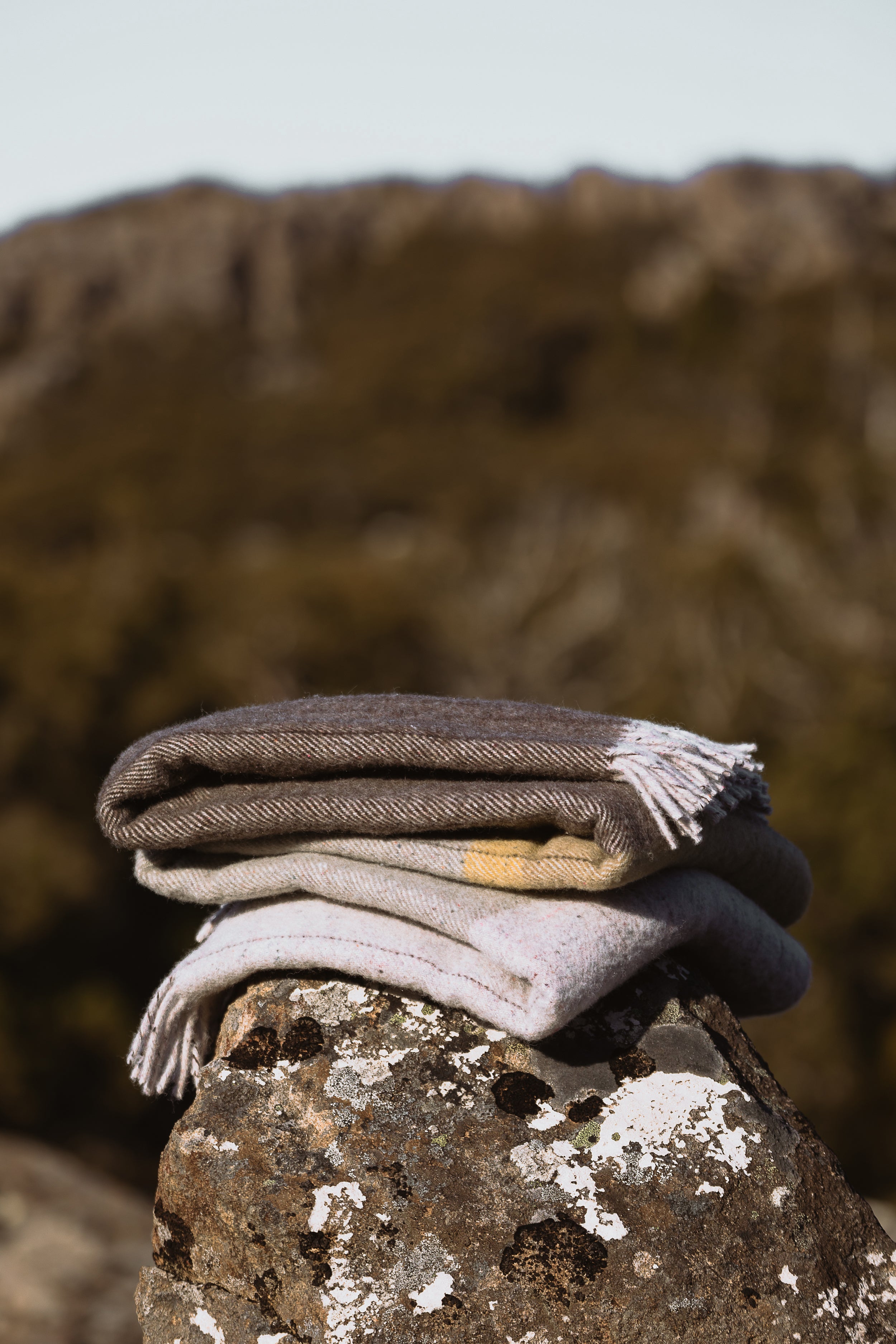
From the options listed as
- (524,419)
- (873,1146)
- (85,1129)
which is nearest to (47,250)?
(524,419)

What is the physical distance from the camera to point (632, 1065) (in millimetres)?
1525

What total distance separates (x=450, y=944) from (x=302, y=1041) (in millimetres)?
241

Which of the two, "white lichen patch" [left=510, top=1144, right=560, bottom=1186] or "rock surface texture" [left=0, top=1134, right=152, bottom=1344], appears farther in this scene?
"rock surface texture" [left=0, top=1134, right=152, bottom=1344]

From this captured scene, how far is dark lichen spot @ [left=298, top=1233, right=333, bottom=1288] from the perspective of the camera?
136 centimetres

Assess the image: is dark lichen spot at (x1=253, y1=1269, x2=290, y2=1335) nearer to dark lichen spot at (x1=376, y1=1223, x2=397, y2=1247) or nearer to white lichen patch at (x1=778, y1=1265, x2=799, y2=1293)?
dark lichen spot at (x1=376, y1=1223, x2=397, y2=1247)

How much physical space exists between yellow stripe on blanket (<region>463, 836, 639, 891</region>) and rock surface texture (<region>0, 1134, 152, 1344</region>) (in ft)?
10.5

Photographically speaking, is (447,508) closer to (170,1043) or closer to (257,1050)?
(170,1043)

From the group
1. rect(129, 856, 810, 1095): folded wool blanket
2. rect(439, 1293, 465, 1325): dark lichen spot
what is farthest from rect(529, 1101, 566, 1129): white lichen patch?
rect(439, 1293, 465, 1325): dark lichen spot

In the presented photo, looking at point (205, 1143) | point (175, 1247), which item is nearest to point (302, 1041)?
point (205, 1143)

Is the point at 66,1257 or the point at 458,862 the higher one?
the point at 458,862

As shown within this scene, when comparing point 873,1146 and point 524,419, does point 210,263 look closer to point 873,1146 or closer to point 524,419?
point 524,419

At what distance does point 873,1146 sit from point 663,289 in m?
41.8

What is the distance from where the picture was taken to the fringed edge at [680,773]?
1431 mm

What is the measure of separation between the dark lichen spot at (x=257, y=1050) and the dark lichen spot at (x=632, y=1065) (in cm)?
44
